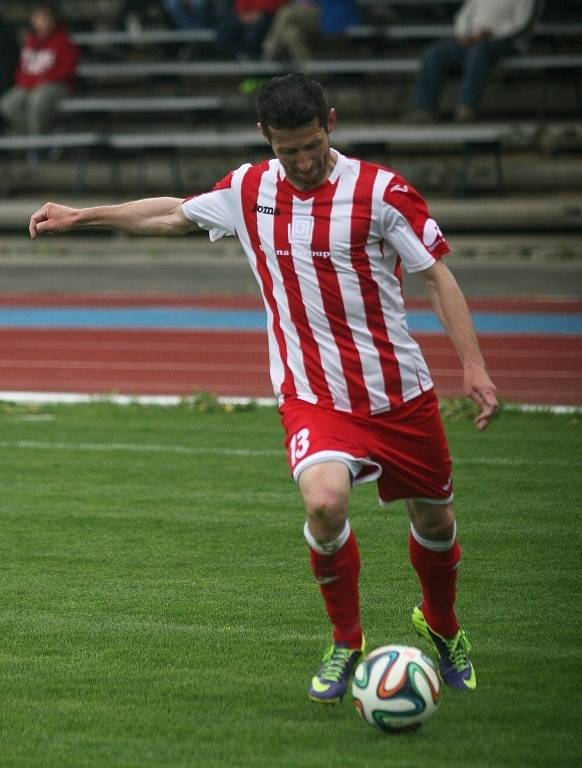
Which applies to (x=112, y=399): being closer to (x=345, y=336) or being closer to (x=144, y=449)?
(x=144, y=449)

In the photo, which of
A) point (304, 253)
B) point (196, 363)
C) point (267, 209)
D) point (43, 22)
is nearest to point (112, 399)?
point (196, 363)

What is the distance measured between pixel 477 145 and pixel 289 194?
1426 centimetres

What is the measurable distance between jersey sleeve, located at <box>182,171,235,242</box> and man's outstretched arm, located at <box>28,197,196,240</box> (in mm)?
44

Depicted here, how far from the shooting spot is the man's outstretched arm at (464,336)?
14.9ft

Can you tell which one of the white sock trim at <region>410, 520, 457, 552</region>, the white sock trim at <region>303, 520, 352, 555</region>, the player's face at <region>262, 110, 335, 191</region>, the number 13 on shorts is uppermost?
the player's face at <region>262, 110, 335, 191</region>

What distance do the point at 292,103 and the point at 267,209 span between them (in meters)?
0.44

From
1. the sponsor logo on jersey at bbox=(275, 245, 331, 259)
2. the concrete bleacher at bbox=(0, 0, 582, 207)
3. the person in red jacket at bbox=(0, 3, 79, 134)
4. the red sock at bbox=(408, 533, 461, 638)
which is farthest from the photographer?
the person in red jacket at bbox=(0, 3, 79, 134)

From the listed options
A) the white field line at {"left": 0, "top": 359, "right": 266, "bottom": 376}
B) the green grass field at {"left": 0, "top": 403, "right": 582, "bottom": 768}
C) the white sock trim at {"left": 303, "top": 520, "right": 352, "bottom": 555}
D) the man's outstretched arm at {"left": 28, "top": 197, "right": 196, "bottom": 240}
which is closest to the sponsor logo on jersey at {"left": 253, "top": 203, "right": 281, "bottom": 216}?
the man's outstretched arm at {"left": 28, "top": 197, "right": 196, "bottom": 240}

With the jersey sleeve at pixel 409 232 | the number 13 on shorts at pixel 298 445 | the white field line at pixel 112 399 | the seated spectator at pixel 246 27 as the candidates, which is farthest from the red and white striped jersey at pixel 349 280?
the seated spectator at pixel 246 27

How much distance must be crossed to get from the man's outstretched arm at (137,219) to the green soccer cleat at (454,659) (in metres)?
1.66

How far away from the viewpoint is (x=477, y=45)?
18.1 m

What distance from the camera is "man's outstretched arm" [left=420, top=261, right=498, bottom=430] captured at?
455 centimetres

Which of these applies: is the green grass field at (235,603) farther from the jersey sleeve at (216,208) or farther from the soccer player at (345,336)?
the jersey sleeve at (216,208)

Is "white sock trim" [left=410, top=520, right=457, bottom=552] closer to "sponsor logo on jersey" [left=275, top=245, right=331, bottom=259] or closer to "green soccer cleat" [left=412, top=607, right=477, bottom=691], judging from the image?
"green soccer cleat" [left=412, top=607, right=477, bottom=691]
